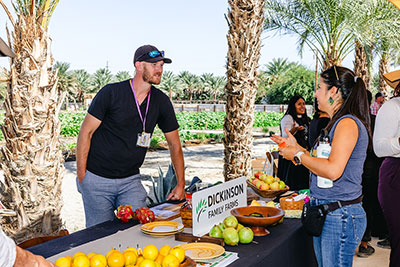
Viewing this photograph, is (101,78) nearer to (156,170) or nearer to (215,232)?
(156,170)

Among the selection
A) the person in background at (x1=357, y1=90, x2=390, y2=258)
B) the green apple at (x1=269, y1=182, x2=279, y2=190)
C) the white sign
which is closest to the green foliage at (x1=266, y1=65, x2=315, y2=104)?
the person in background at (x1=357, y1=90, x2=390, y2=258)

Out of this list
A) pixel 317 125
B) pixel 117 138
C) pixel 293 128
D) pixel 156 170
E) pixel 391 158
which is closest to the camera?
pixel 391 158

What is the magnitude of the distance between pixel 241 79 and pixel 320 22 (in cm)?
612

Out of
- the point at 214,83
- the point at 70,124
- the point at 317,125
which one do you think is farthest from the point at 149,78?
the point at 214,83

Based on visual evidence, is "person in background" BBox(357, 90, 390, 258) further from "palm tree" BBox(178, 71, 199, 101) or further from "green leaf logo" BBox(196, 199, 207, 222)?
"palm tree" BBox(178, 71, 199, 101)

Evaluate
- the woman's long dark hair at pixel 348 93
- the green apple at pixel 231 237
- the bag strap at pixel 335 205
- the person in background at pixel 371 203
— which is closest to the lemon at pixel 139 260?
the green apple at pixel 231 237

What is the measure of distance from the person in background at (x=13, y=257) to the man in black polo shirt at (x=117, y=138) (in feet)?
5.97

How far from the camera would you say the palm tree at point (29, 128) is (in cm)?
369

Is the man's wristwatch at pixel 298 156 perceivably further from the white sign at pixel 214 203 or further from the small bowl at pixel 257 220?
the white sign at pixel 214 203

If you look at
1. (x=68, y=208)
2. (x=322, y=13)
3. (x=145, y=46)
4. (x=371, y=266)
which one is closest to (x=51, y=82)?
(x=145, y=46)

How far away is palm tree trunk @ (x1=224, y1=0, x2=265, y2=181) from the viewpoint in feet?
19.9

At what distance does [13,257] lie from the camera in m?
1.28

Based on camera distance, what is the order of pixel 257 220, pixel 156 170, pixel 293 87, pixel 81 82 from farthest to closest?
pixel 81 82 < pixel 293 87 < pixel 156 170 < pixel 257 220

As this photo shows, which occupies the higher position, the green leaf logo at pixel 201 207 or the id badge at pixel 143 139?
the id badge at pixel 143 139
